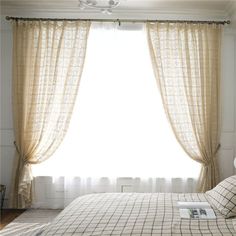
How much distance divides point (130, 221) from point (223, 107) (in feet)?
7.26

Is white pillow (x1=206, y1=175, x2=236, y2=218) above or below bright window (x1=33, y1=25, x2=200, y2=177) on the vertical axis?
below

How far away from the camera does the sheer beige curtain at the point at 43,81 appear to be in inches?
142

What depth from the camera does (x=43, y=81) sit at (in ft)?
11.9

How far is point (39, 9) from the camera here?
372 centimetres

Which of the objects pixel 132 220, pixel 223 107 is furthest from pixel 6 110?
pixel 223 107

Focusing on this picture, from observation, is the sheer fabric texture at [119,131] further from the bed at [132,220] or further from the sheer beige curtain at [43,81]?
the bed at [132,220]

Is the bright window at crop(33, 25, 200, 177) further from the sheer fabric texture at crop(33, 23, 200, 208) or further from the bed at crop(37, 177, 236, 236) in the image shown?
the bed at crop(37, 177, 236, 236)

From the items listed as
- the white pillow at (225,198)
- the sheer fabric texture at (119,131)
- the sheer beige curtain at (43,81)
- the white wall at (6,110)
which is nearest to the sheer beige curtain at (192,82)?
the sheer fabric texture at (119,131)

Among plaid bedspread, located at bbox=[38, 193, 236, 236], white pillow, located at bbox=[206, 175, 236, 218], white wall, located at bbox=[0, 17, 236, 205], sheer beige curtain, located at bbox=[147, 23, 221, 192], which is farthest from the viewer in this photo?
white wall, located at bbox=[0, 17, 236, 205]

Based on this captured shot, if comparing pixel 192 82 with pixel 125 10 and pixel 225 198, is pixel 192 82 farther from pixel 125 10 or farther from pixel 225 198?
pixel 225 198

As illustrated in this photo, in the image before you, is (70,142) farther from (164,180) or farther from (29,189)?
(164,180)

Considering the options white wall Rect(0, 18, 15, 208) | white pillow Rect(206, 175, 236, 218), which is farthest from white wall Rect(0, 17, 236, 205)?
white pillow Rect(206, 175, 236, 218)

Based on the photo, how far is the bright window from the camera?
12.1 ft

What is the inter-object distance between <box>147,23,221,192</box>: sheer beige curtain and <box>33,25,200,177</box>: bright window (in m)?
0.12
